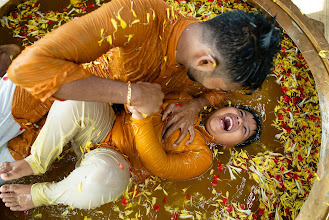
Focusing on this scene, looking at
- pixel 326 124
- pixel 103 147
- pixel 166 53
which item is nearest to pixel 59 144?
pixel 103 147

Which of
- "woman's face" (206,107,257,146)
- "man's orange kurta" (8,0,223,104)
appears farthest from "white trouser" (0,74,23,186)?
"woman's face" (206,107,257,146)

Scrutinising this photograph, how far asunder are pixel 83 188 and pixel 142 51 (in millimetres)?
912

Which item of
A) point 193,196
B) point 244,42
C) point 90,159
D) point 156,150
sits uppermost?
point 244,42

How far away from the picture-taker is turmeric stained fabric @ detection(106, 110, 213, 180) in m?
1.81

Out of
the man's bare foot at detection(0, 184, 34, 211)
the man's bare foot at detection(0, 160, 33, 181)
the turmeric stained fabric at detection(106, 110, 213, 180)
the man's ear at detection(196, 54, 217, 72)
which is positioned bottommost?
the man's bare foot at detection(0, 184, 34, 211)

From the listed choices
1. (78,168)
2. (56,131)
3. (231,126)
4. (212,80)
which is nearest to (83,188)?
(78,168)

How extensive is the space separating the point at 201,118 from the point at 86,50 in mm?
1303

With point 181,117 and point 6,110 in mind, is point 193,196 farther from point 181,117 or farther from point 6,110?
point 6,110

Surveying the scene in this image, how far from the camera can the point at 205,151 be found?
2145 millimetres

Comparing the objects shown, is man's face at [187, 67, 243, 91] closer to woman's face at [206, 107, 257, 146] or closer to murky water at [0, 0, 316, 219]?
woman's face at [206, 107, 257, 146]

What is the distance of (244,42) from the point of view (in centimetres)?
138

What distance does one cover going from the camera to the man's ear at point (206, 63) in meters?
1.42

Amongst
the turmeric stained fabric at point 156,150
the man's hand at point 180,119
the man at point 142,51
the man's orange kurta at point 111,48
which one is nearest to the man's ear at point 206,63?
the man at point 142,51

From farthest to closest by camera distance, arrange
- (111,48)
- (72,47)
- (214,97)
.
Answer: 1. (214,97)
2. (111,48)
3. (72,47)
